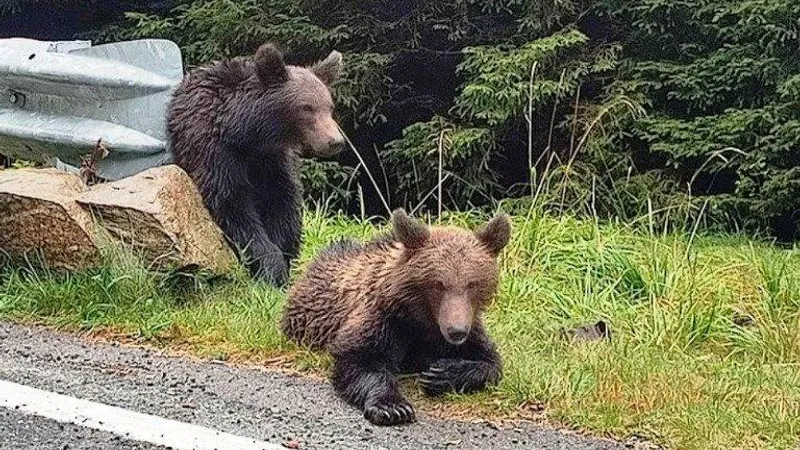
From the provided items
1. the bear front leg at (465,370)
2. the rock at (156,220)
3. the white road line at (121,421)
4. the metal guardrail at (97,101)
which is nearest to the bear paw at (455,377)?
the bear front leg at (465,370)

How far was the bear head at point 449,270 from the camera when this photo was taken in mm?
4453

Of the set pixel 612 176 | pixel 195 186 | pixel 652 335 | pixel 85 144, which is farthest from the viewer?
pixel 612 176

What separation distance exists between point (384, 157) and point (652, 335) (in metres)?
6.49

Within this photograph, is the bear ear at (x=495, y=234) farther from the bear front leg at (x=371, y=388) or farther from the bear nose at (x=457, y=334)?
the bear front leg at (x=371, y=388)

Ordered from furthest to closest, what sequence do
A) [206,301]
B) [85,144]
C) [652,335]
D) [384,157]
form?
[384,157], [85,144], [206,301], [652,335]

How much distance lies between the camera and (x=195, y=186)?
651 centimetres

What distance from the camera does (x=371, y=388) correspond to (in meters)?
4.34

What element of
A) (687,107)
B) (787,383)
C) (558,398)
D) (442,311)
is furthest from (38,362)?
(687,107)

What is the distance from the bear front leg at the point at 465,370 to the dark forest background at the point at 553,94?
4.38m

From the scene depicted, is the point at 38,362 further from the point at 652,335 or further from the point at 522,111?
the point at 522,111

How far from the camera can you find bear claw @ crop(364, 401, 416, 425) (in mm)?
4137

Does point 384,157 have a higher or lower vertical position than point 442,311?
lower

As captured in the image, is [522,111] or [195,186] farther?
[522,111]

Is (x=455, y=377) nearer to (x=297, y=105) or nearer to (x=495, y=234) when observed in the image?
(x=495, y=234)
